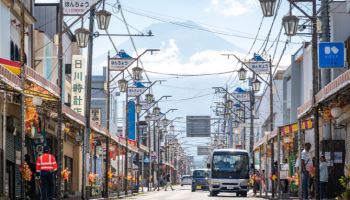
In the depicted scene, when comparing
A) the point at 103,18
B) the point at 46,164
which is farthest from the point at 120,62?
the point at 46,164

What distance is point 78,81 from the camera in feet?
156

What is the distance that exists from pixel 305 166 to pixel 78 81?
21166 millimetres

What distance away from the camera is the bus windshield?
49.8 m

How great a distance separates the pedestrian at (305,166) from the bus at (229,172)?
18465mm

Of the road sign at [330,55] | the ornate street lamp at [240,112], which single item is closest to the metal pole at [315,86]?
the road sign at [330,55]

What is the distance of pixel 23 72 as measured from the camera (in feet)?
71.8

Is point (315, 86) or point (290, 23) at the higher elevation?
point (290, 23)

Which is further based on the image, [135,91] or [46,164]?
[135,91]

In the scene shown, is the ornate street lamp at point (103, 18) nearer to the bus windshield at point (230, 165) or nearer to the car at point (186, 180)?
the bus windshield at point (230, 165)

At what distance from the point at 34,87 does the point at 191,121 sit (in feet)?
271

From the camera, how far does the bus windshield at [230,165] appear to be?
163ft

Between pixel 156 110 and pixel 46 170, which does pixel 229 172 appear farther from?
pixel 46 170

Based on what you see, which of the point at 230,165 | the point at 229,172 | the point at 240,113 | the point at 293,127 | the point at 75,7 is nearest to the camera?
the point at 75,7

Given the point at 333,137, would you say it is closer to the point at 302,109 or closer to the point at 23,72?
the point at 302,109
